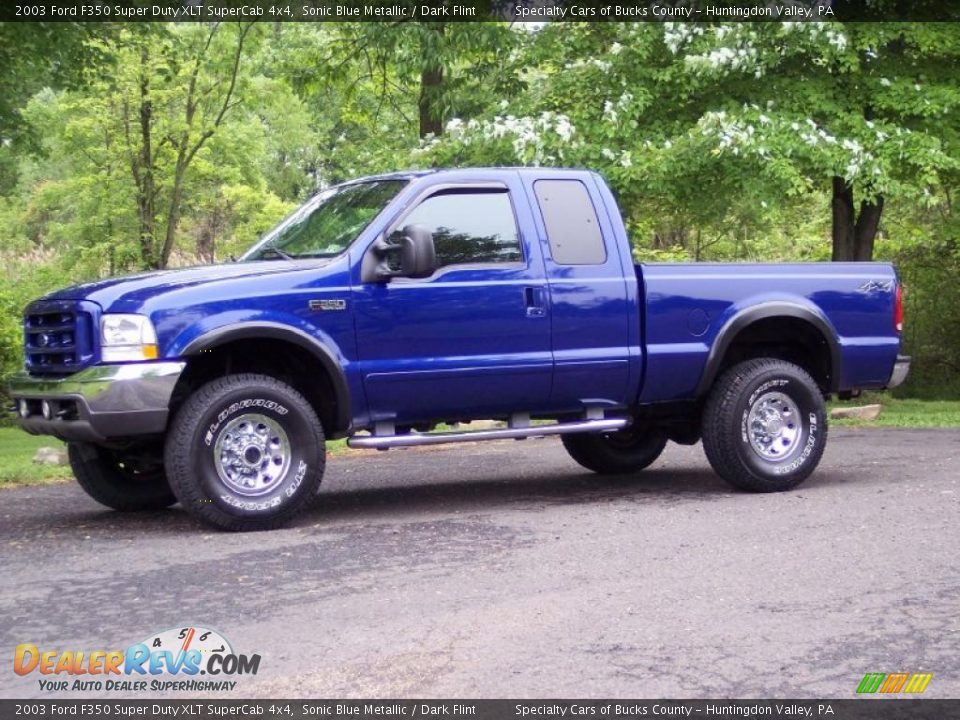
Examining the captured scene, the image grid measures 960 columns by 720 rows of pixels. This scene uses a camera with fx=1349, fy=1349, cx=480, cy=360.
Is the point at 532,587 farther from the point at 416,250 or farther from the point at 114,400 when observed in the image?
the point at 114,400

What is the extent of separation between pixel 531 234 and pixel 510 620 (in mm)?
3864

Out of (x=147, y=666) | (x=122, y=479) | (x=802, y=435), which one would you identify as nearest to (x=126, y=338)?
(x=122, y=479)

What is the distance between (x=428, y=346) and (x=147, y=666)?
12.4 feet

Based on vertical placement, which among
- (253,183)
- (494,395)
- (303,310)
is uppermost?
(253,183)

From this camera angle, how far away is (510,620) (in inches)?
224

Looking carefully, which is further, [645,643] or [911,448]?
[911,448]

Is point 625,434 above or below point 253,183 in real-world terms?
below

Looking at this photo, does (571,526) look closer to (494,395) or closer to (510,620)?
(494,395)

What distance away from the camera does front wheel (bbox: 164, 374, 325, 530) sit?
7820 millimetres

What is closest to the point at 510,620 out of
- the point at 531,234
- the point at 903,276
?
the point at 531,234

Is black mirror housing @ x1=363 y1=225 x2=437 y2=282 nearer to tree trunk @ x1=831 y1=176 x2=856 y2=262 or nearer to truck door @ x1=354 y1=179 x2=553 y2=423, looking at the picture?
truck door @ x1=354 y1=179 x2=553 y2=423

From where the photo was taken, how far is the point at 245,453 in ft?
26.2

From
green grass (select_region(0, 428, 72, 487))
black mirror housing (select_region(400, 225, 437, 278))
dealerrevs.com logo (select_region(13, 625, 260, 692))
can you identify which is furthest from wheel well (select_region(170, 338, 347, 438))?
green grass (select_region(0, 428, 72, 487))

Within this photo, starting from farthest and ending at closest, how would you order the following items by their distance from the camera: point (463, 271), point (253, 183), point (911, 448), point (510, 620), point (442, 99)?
point (253, 183) < point (442, 99) < point (911, 448) < point (463, 271) < point (510, 620)
